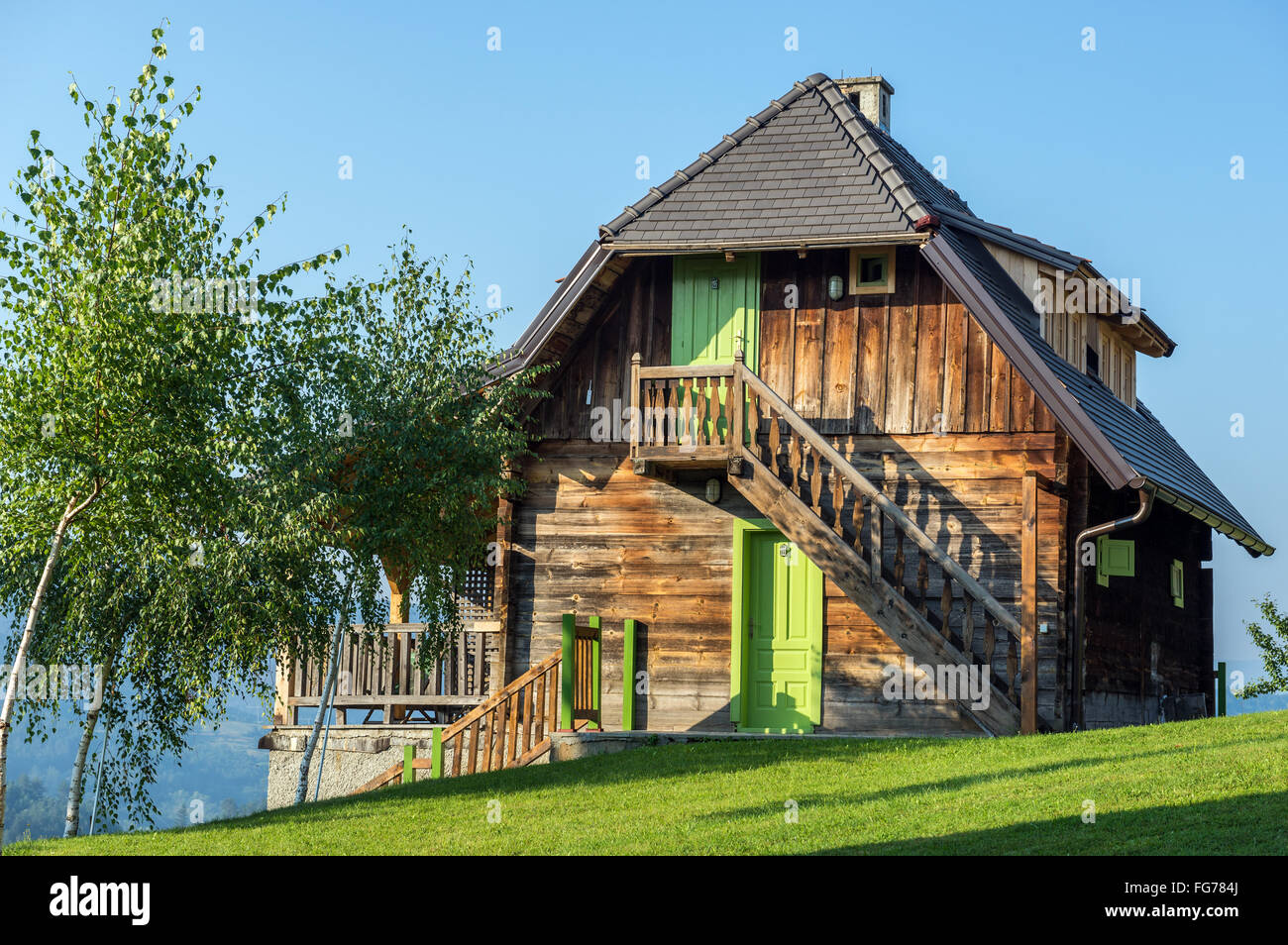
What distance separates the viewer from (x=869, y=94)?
22.2 meters

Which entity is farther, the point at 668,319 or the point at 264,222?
the point at 668,319

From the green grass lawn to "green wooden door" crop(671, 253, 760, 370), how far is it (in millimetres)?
5098

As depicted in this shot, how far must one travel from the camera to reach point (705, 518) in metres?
17.9

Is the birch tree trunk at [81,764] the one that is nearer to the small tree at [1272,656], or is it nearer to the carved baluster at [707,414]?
the carved baluster at [707,414]

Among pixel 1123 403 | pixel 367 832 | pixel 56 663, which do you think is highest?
pixel 1123 403

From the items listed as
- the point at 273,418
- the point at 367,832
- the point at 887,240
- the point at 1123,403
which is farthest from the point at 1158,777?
the point at 1123,403

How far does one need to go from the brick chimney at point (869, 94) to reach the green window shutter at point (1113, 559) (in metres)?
7.85

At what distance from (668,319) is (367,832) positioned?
8.34 metres

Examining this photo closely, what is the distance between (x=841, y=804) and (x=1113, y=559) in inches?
Result: 305

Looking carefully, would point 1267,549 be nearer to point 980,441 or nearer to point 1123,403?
point 1123,403

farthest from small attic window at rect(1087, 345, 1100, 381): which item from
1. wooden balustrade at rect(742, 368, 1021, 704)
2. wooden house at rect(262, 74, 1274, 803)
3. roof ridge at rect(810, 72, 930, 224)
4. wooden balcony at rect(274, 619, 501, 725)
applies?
wooden balcony at rect(274, 619, 501, 725)

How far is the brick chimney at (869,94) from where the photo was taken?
72.8 ft

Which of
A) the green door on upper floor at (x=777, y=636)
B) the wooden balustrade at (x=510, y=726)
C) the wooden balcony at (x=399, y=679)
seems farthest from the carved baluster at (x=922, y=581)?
the wooden balcony at (x=399, y=679)

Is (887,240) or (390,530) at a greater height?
(887,240)
